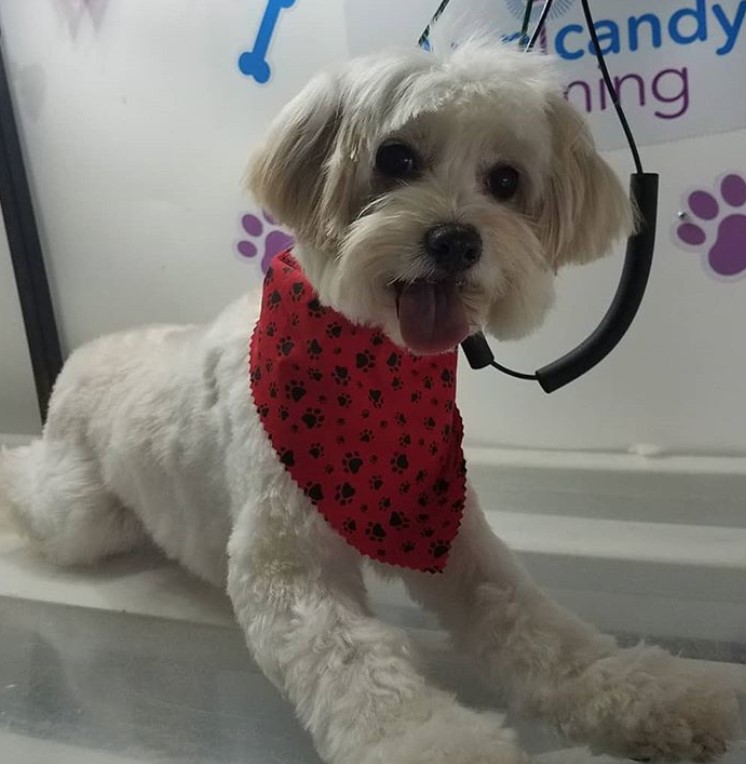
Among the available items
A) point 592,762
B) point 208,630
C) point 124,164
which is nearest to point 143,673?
point 208,630

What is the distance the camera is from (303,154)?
93cm

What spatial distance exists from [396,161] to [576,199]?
193mm

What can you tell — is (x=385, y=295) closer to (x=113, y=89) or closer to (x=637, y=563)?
(x=637, y=563)

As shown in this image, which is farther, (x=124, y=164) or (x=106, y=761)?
(x=124, y=164)

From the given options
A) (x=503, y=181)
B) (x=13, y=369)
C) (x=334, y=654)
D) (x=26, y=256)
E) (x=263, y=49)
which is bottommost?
(x=13, y=369)

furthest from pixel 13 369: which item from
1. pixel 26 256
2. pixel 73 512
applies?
pixel 73 512

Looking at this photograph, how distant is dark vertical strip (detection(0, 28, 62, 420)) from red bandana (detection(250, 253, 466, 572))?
3.39 ft

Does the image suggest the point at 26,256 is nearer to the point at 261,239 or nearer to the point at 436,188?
the point at 261,239

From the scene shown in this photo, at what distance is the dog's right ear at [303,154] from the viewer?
0.93m

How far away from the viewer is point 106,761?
0.97m

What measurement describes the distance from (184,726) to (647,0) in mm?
1133

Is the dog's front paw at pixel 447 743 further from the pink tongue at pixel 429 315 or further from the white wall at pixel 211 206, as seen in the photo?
the white wall at pixel 211 206

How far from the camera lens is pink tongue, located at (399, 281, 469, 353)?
0.89 meters

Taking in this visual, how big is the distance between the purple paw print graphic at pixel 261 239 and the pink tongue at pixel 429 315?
792mm
